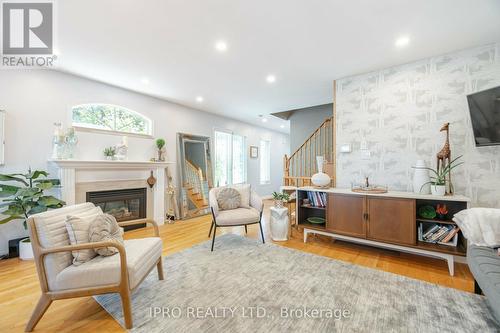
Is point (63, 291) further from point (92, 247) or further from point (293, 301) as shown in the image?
point (293, 301)

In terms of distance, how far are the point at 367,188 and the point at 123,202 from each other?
424 cm

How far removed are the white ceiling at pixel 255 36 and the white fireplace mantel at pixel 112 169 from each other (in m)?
1.43

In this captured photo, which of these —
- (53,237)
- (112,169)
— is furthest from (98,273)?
(112,169)

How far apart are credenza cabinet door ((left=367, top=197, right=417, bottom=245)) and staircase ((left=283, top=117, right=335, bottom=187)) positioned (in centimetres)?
198

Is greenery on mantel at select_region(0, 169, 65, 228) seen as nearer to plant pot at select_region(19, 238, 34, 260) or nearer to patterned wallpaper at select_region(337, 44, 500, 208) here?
plant pot at select_region(19, 238, 34, 260)

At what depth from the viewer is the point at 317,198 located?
132 inches

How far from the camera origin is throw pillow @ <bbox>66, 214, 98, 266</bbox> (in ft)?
5.19

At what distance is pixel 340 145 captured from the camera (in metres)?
3.45

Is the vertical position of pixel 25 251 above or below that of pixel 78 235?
below

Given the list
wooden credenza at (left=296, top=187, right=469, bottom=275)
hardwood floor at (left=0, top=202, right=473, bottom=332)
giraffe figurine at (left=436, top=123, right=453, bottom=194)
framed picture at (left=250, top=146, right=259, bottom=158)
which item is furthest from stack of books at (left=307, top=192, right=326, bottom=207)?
framed picture at (left=250, top=146, right=259, bottom=158)

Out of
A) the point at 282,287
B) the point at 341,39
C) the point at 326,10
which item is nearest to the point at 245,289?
the point at 282,287

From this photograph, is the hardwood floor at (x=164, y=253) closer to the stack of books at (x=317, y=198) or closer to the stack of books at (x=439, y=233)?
the stack of books at (x=439, y=233)

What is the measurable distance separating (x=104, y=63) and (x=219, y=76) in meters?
1.64

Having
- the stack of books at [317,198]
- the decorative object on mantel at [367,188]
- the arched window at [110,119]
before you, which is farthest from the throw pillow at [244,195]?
the arched window at [110,119]
